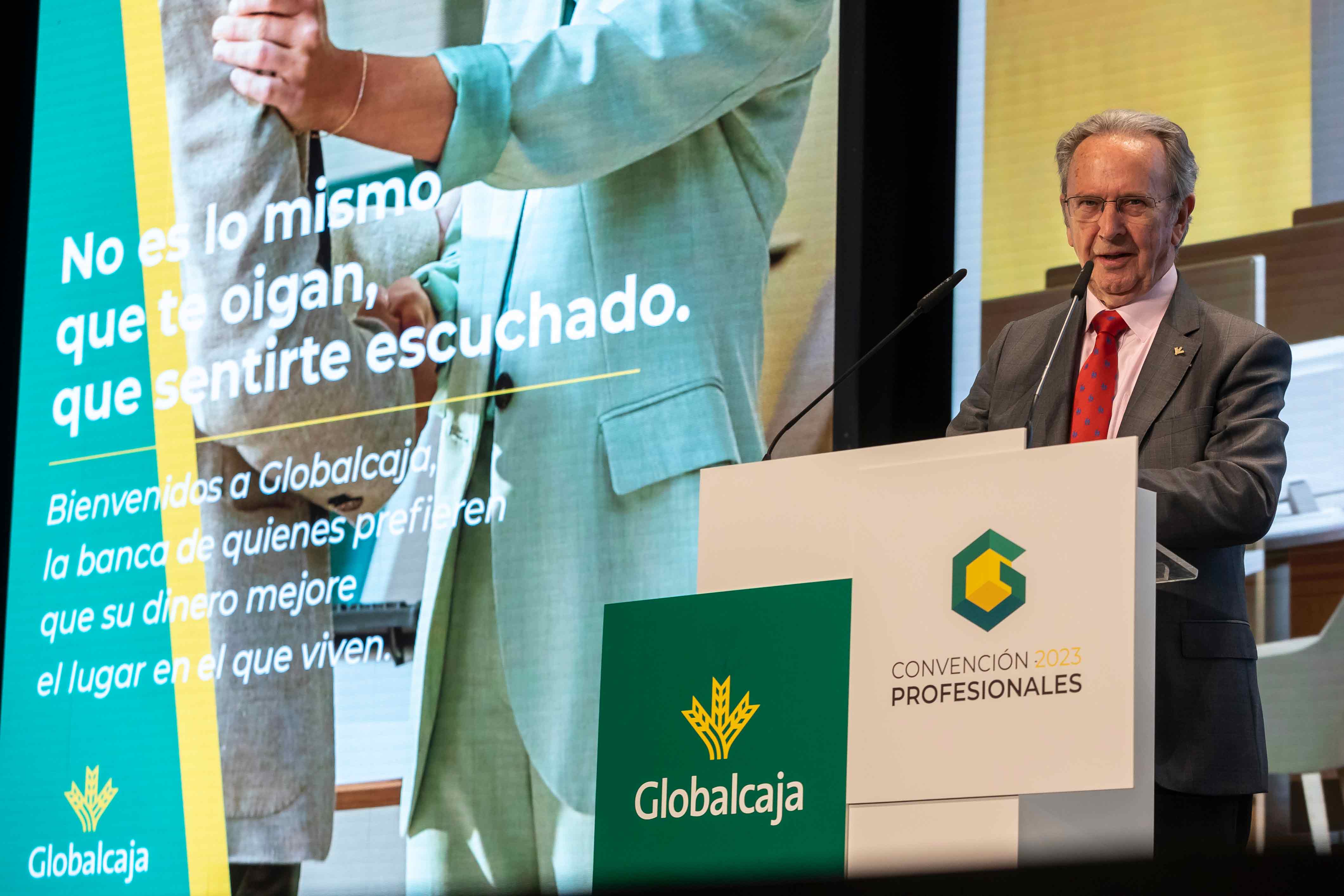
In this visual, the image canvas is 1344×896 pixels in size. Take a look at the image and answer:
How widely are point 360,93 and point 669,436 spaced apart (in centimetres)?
117

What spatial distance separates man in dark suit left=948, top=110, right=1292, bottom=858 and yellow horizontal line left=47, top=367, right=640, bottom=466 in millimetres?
1219

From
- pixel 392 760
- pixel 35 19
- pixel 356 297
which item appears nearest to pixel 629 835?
pixel 392 760

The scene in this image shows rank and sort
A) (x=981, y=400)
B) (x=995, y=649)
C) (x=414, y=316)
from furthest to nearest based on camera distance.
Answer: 1. (x=414, y=316)
2. (x=981, y=400)
3. (x=995, y=649)

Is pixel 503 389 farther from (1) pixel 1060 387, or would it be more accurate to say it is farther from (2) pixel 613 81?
(1) pixel 1060 387

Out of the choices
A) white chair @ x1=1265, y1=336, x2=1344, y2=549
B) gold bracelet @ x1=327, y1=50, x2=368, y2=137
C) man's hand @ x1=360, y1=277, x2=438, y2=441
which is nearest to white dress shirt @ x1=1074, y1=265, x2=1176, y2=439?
white chair @ x1=1265, y1=336, x2=1344, y2=549

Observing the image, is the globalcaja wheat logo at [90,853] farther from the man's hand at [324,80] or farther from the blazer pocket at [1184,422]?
the blazer pocket at [1184,422]

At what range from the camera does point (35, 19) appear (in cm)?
452

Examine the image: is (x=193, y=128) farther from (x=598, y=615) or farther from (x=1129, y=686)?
(x=1129, y=686)

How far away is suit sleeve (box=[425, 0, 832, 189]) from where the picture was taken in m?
3.38

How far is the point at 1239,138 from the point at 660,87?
43.0 inches

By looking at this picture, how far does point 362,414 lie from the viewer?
377 centimetres

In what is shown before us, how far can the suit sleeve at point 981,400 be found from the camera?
2.34 metres

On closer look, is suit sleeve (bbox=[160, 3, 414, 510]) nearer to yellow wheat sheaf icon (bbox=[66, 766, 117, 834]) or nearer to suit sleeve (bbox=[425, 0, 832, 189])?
suit sleeve (bbox=[425, 0, 832, 189])

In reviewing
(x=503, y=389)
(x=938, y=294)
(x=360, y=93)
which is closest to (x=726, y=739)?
(x=938, y=294)
